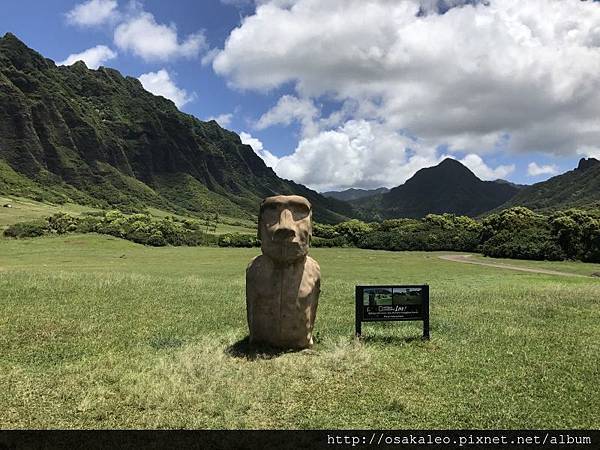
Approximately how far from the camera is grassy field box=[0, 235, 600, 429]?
314 inches

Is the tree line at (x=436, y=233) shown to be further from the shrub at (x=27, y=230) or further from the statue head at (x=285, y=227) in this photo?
the statue head at (x=285, y=227)

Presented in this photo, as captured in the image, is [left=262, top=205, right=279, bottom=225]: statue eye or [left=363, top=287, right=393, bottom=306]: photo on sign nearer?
[left=262, top=205, right=279, bottom=225]: statue eye

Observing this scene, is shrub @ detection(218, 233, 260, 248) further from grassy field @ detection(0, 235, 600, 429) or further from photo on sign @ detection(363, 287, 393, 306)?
photo on sign @ detection(363, 287, 393, 306)

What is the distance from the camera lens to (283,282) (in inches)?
460

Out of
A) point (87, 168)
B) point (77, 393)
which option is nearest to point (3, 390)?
point (77, 393)

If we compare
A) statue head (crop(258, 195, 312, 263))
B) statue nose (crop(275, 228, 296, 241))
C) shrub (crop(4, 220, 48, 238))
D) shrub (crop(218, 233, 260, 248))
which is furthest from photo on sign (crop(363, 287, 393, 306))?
shrub (crop(4, 220, 48, 238))

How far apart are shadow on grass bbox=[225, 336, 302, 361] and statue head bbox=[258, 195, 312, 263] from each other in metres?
2.11

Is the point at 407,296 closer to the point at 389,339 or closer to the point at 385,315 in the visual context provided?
the point at 385,315

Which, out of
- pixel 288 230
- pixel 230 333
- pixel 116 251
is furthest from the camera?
pixel 116 251

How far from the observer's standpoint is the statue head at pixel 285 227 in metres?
11.4

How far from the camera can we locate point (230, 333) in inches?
550

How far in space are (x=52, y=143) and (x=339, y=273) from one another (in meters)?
185

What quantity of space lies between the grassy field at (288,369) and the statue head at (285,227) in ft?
7.61

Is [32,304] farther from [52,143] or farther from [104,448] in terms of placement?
[52,143]
